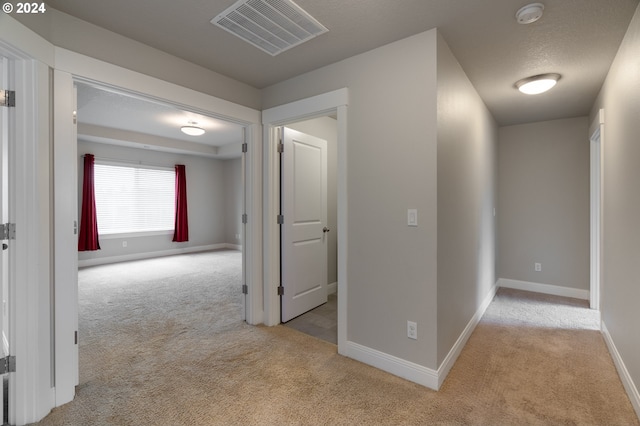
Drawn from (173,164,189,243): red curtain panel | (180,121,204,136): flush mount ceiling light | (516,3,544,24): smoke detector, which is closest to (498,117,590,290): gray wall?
(516,3,544,24): smoke detector

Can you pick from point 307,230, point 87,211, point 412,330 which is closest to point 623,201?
point 412,330

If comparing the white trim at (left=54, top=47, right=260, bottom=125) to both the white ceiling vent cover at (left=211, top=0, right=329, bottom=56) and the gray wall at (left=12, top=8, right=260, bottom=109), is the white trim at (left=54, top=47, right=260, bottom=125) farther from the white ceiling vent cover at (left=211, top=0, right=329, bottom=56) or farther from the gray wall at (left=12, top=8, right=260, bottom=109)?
the white ceiling vent cover at (left=211, top=0, right=329, bottom=56)

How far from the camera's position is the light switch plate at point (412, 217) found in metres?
2.11

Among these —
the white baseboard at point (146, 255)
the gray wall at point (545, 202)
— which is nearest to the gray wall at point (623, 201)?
the gray wall at point (545, 202)

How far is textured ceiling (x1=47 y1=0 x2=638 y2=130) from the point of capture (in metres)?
1.80

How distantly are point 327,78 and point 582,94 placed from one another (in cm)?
285

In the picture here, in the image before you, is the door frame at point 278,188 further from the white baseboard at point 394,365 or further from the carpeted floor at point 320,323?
the carpeted floor at point 320,323

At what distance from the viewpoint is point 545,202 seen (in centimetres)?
425

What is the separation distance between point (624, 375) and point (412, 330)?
4.85ft

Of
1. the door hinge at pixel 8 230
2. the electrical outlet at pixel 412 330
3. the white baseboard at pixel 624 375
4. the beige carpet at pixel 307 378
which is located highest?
the door hinge at pixel 8 230

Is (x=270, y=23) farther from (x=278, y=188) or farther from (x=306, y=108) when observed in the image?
(x=278, y=188)

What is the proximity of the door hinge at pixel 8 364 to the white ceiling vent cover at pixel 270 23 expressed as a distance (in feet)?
7.73

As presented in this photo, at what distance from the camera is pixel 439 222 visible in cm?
208

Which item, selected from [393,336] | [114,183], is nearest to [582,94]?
[393,336]
